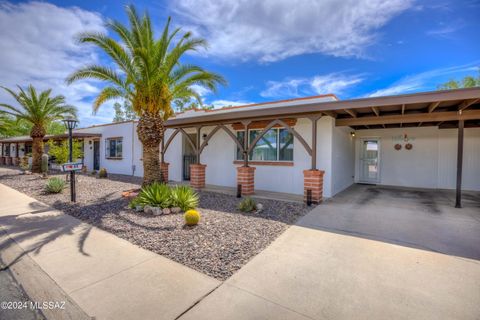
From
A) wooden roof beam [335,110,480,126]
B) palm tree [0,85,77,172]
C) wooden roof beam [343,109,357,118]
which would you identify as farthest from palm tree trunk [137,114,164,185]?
palm tree [0,85,77,172]

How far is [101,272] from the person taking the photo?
2.91 meters

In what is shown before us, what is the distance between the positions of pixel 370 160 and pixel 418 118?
5048mm

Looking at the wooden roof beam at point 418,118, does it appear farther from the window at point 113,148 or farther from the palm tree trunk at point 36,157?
the palm tree trunk at point 36,157

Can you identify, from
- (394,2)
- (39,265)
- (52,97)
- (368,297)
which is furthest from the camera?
(52,97)

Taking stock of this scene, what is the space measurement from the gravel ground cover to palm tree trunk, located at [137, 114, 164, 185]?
3.73 ft

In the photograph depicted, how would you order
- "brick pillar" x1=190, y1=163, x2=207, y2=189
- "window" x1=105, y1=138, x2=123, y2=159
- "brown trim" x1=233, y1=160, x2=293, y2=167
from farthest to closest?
1. "window" x1=105, y1=138, x2=123, y2=159
2. "brick pillar" x1=190, y1=163, x2=207, y2=189
3. "brown trim" x1=233, y1=160, x2=293, y2=167

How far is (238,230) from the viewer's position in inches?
174

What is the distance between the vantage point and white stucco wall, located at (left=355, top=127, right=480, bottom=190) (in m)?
9.11

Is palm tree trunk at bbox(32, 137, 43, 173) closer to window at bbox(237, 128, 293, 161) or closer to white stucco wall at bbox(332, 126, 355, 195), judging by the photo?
window at bbox(237, 128, 293, 161)

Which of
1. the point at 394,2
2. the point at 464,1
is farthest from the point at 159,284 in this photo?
the point at 464,1

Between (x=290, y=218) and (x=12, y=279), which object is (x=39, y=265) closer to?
(x=12, y=279)

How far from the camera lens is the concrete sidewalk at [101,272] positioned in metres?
2.27

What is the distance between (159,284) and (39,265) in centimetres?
188

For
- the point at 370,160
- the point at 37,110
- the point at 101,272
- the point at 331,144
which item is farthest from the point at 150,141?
the point at 37,110
